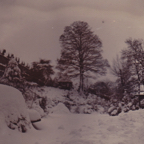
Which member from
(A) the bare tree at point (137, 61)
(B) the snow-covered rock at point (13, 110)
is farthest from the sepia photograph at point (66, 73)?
(A) the bare tree at point (137, 61)

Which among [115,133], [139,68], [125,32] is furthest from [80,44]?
[115,133]

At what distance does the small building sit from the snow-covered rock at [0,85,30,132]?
3919mm

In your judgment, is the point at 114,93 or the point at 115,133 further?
the point at 114,93

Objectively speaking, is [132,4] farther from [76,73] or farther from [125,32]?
[76,73]

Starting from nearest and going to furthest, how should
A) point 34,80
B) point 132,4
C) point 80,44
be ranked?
point 132,4 → point 34,80 → point 80,44

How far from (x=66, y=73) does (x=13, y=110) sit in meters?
4.90

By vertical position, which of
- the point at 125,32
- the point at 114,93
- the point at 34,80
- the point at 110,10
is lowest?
the point at 114,93

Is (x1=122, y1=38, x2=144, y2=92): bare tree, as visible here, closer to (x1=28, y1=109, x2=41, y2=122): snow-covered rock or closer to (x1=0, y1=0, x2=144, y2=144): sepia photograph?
(x1=0, y1=0, x2=144, y2=144): sepia photograph

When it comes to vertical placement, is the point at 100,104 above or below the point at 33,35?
below

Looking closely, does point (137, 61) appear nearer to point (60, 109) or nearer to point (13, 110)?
point (60, 109)

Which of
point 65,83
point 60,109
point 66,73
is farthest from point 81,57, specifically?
point 60,109

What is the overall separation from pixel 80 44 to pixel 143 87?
4525 millimetres

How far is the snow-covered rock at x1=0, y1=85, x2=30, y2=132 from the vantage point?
8.88 feet

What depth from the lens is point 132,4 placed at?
5.51 metres
